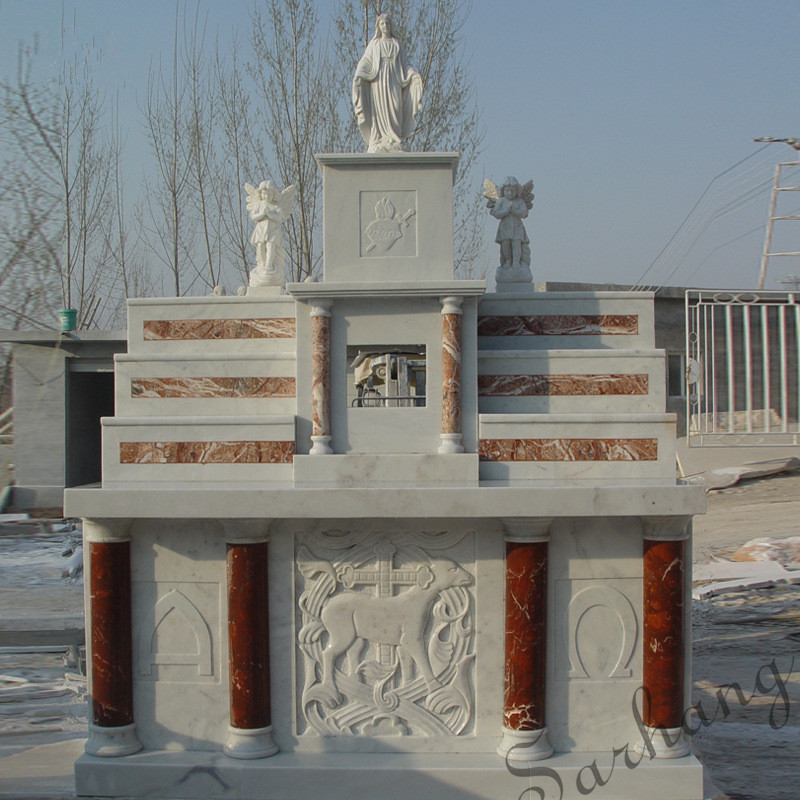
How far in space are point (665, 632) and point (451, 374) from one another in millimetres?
2474

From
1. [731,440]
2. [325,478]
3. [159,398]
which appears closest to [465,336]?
[325,478]

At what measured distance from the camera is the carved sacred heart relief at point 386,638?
22.0 feet

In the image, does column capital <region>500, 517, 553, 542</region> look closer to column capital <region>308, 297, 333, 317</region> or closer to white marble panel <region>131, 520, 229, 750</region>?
column capital <region>308, 297, 333, 317</region>

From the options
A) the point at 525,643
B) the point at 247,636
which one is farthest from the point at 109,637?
the point at 525,643

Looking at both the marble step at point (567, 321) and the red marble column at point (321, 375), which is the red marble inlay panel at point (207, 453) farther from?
the marble step at point (567, 321)

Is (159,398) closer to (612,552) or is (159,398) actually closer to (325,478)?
(325,478)

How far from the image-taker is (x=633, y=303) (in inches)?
288

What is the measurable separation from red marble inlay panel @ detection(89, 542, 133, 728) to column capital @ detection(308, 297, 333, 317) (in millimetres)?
2286

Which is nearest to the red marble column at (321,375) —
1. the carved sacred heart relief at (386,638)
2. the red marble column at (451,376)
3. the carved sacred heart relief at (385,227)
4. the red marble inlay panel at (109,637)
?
the carved sacred heart relief at (385,227)

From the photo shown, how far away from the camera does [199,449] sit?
6824 millimetres

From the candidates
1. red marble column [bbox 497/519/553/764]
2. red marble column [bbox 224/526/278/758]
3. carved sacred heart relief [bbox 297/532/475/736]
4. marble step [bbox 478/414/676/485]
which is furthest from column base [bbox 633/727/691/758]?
red marble column [bbox 224/526/278/758]

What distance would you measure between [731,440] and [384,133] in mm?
13016

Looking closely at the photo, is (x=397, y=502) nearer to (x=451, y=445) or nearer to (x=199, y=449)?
(x=451, y=445)

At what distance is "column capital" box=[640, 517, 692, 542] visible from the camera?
652 centimetres
